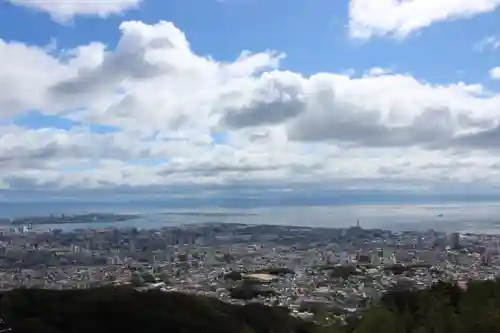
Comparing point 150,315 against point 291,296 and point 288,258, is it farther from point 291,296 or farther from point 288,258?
point 288,258

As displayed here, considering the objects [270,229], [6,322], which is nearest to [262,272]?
[6,322]

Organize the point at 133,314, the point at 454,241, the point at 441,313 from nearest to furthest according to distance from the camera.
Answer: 1. the point at 441,313
2. the point at 133,314
3. the point at 454,241

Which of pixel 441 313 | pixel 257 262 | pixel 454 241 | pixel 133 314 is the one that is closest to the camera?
pixel 441 313

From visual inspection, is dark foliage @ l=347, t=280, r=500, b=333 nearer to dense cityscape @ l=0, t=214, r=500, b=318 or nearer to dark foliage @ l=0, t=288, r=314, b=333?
dense cityscape @ l=0, t=214, r=500, b=318

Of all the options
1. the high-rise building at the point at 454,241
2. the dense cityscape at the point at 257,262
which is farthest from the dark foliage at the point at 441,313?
the high-rise building at the point at 454,241

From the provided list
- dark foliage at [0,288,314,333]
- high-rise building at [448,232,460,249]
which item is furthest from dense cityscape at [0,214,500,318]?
dark foliage at [0,288,314,333]

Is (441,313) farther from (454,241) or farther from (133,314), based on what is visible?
(454,241)

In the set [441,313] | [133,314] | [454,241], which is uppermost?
[454,241]

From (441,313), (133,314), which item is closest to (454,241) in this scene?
(133,314)
